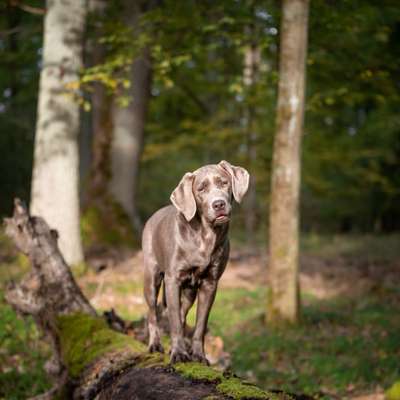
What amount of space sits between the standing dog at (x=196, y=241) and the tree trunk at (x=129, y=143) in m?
10.6

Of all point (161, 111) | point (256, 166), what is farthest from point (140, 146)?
point (161, 111)

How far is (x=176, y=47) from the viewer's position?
431 inches

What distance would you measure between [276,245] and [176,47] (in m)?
4.92

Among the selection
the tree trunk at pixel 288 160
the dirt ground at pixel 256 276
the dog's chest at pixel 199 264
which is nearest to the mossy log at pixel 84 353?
the dog's chest at pixel 199 264

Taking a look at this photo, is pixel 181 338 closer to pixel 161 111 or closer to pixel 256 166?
pixel 256 166

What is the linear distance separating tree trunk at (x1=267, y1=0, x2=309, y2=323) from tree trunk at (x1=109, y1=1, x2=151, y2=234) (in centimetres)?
665

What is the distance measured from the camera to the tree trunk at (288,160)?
8.17m

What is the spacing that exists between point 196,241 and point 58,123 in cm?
748

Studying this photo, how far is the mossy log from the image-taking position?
3205mm

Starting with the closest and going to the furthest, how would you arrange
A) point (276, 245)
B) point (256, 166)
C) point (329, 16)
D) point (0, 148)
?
point (276, 245), point (329, 16), point (256, 166), point (0, 148)

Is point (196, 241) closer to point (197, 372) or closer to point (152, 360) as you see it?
point (197, 372)

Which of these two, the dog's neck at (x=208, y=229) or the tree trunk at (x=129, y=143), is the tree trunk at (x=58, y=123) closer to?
the tree trunk at (x=129, y=143)

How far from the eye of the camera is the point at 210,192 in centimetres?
335

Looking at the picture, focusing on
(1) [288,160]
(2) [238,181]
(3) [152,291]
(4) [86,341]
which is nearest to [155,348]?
(3) [152,291]
